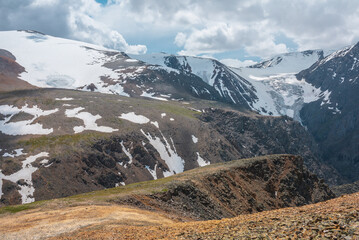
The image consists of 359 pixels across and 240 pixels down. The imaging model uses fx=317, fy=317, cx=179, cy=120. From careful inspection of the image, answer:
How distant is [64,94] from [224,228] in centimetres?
18953

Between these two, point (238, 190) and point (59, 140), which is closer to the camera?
point (238, 190)

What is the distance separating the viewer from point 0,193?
99188 millimetres

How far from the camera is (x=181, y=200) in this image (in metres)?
59.4

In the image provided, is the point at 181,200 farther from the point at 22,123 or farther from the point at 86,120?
the point at 22,123

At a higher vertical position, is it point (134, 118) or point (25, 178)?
point (134, 118)

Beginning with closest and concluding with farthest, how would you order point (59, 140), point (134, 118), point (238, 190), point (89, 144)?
Result: point (238, 190) < point (59, 140) < point (89, 144) < point (134, 118)

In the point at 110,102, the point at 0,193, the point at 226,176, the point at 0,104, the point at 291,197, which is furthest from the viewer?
the point at 110,102

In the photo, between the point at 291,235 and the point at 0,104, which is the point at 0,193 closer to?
the point at 0,104

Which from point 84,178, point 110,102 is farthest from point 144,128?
point 84,178

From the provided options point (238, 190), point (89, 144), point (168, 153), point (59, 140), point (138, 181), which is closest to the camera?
point (238, 190)

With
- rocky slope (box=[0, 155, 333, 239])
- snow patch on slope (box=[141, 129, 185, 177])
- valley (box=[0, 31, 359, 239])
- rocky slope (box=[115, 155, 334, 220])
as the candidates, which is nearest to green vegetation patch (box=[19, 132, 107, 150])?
valley (box=[0, 31, 359, 239])

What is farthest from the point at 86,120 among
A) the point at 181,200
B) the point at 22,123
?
the point at 181,200

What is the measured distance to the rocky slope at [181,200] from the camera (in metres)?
36.2

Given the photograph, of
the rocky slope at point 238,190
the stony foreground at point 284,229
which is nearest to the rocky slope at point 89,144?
the rocky slope at point 238,190
